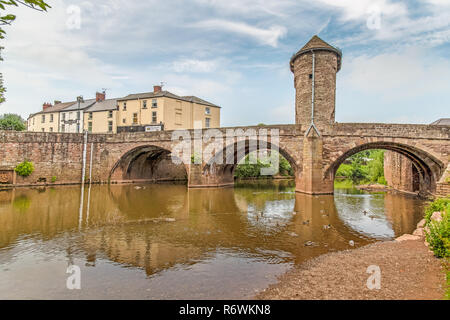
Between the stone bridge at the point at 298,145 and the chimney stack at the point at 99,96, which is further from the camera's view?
the chimney stack at the point at 99,96

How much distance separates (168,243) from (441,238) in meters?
6.66

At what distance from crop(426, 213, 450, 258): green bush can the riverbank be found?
0.20m

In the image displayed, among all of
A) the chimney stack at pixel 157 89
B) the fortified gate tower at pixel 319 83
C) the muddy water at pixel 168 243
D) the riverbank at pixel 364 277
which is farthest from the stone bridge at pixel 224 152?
the riverbank at pixel 364 277

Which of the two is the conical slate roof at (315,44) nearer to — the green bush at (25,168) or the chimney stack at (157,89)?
the chimney stack at (157,89)

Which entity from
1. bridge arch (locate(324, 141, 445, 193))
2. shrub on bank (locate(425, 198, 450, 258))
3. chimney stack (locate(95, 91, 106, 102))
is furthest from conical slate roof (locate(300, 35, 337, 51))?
chimney stack (locate(95, 91, 106, 102))

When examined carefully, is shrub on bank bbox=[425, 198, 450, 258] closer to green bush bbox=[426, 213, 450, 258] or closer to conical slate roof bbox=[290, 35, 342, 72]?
green bush bbox=[426, 213, 450, 258]

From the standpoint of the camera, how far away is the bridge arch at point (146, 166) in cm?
2872

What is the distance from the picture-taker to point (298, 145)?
21391 millimetres

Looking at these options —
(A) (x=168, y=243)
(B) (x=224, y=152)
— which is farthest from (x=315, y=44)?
(A) (x=168, y=243)

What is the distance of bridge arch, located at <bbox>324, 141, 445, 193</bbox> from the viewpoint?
19.6 meters

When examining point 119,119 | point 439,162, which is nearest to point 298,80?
point 439,162

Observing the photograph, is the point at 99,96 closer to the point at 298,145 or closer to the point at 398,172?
the point at 298,145

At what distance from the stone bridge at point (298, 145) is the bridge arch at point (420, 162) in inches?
2.1
